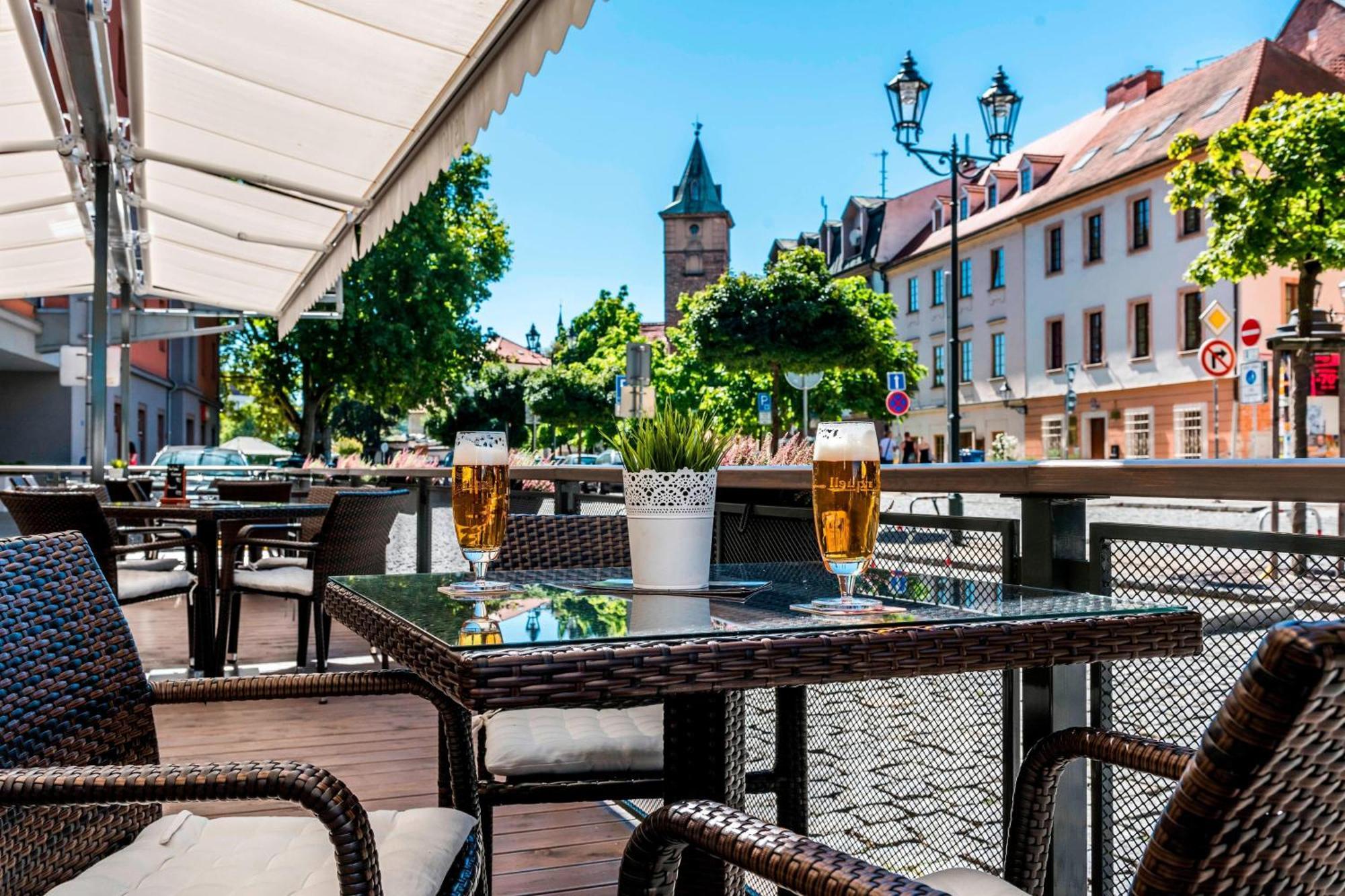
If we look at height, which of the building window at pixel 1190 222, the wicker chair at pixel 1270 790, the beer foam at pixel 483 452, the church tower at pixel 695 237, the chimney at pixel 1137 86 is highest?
the church tower at pixel 695 237

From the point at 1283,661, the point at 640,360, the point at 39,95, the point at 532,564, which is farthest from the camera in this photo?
the point at 640,360

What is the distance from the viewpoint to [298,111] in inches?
193

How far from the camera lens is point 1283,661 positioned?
2.14 feet

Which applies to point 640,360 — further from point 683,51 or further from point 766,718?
point 683,51

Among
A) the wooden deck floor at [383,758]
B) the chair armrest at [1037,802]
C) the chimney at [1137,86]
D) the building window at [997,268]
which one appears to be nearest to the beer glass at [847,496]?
the chair armrest at [1037,802]

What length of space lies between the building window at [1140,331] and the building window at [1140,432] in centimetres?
160

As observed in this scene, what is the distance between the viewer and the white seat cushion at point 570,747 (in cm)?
207

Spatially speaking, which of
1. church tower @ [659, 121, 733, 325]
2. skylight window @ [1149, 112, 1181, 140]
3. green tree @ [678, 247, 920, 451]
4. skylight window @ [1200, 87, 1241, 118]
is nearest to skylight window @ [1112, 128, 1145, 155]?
skylight window @ [1149, 112, 1181, 140]

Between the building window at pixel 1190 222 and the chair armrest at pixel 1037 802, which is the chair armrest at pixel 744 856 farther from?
the building window at pixel 1190 222

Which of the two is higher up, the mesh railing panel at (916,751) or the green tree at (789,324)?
the green tree at (789,324)

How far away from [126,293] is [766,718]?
8503 millimetres

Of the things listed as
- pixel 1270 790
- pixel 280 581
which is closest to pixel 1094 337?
pixel 280 581

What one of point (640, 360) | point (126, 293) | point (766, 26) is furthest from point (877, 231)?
point (126, 293)

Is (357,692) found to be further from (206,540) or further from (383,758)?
(206,540)
